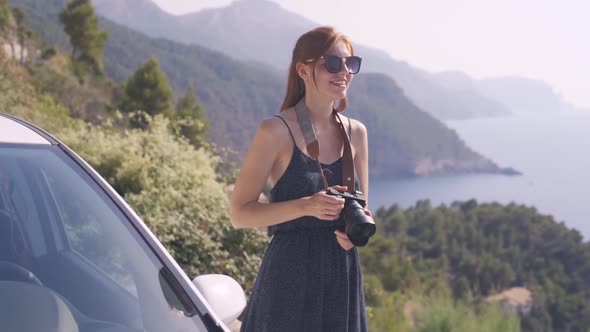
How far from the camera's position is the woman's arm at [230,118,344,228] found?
1.58 m

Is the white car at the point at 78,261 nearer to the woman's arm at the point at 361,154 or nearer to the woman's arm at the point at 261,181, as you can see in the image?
the woman's arm at the point at 261,181

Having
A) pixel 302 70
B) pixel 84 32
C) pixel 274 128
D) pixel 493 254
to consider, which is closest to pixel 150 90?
pixel 84 32

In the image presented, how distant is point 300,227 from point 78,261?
1.90 feet

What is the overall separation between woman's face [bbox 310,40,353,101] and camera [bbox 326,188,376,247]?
331 millimetres

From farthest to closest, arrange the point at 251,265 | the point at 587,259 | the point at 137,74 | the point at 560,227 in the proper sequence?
the point at 560,227 → the point at 587,259 → the point at 137,74 → the point at 251,265

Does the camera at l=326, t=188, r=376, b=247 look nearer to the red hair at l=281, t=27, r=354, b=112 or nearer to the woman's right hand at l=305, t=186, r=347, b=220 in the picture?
the woman's right hand at l=305, t=186, r=347, b=220

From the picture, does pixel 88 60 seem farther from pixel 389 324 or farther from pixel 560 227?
pixel 560 227

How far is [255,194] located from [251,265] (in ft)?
9.52

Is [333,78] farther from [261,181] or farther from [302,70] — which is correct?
[261,181]

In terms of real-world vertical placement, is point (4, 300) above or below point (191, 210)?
below

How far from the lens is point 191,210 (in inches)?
181

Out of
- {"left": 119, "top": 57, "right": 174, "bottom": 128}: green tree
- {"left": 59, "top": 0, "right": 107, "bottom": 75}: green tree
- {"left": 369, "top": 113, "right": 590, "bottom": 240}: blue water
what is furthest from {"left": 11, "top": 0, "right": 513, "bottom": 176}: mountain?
{"left": 119, "top": 57, "right": 174, "bottom": 128}: green tree

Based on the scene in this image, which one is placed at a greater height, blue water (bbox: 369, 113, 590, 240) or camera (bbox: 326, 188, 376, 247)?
blue water (bbox: 369, 113, 590, 240)

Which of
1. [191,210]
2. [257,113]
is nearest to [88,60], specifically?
[191,210]
